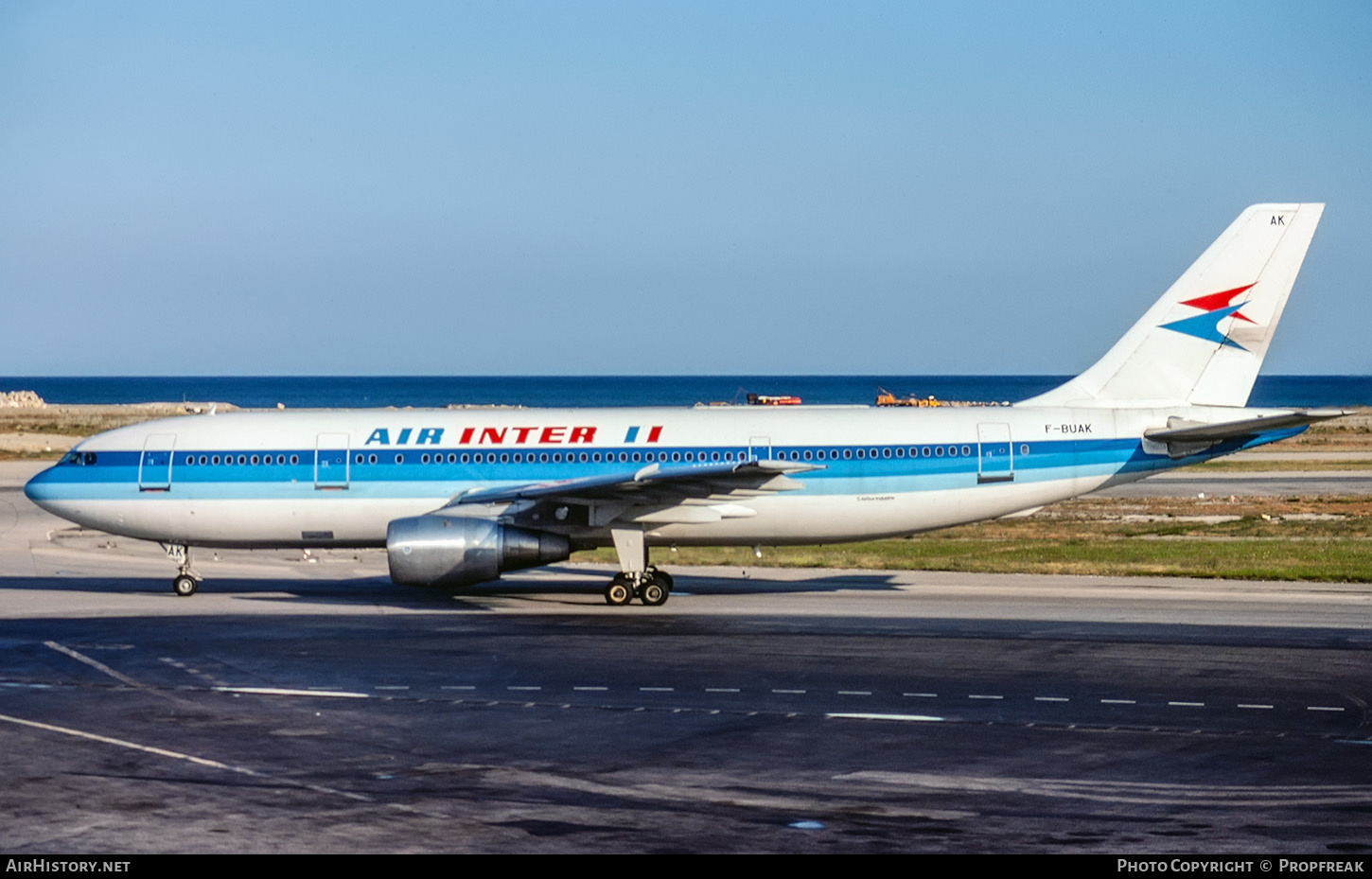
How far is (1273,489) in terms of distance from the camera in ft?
199

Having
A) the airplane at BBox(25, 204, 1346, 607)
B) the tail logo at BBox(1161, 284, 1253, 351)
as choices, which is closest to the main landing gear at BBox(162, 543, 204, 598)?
the airplane at BBox(25, 204, 1346, 607)

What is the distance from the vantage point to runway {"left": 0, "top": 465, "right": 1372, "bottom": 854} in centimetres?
1473

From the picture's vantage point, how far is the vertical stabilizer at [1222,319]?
3391 centimetres

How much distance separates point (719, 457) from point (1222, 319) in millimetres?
12035

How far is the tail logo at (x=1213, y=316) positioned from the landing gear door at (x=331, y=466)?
19261mm

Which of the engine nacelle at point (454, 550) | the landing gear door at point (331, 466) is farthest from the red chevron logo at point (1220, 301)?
the landing gear door at point (331, 466)

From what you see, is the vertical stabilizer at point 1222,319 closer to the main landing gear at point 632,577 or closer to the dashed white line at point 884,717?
the main landing gear at point 632,577

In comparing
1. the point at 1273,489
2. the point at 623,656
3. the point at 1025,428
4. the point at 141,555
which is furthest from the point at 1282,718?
the point at 1273,489

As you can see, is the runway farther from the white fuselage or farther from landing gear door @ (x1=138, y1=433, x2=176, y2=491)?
landing gear door @ (x1=138, y1=433, x2=176, y2=491)

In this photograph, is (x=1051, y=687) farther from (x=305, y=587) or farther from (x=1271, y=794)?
(x=305, y=587)

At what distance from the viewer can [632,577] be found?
32312mm

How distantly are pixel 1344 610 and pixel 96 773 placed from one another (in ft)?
80.5

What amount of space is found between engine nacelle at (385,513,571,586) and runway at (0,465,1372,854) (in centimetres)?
108

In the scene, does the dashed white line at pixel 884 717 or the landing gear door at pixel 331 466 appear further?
the landing gear door at pixel 331 466
